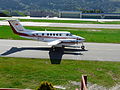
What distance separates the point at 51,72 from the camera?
20.8m

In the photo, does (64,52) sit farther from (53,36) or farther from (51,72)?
(51,72)

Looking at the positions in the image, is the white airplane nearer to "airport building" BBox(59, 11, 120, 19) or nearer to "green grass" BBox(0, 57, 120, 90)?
"green grass" BBox(0, 57, 120, 90)

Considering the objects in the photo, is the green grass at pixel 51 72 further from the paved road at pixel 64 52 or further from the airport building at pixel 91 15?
the airport building at pixel 91 15

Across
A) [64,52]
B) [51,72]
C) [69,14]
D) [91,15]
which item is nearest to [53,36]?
A: [64,52]

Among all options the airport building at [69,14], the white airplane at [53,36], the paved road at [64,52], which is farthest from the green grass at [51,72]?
the airport building at [69,14]

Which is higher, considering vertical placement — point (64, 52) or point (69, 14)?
point (64, 52)

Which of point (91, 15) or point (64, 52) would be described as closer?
point (64, 52)

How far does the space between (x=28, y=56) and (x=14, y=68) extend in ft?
20.1

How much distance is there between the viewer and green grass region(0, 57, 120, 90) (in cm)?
1830

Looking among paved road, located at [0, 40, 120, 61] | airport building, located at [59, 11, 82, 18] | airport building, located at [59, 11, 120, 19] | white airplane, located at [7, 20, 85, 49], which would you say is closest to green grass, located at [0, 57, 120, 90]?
paved road, located at [0, 40, 120, 61]

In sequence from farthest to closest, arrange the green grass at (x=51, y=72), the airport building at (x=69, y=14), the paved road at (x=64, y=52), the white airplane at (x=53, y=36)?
1. the airport building at (x=69, y=14)
2. the white airplane at (x=53, y=36)
3. the paved road at (x=64, y=52)
4. the green grass at (x=51, y=72)

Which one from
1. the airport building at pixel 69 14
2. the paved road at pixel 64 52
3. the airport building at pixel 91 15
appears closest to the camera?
the paved road at pixel 64 52

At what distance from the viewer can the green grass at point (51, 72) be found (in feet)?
60.0

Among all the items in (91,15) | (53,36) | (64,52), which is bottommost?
(91,15)
